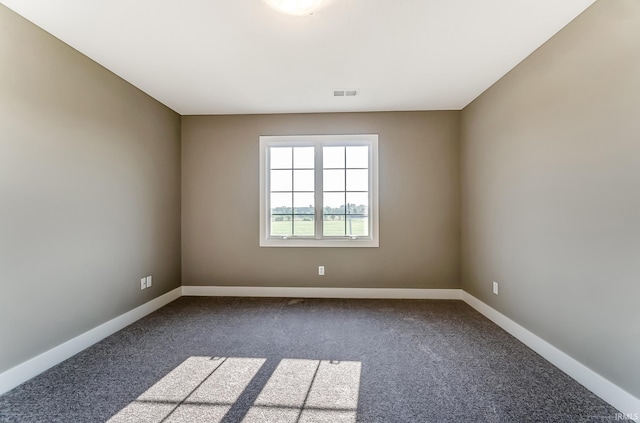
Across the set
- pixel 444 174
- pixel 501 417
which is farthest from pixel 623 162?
pixel 444 174

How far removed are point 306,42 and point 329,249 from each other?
2513 millimetres

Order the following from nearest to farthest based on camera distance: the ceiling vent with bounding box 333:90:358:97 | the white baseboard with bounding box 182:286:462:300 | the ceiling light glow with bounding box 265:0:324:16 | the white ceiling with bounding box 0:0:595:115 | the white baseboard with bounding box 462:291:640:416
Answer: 1. the white baseboard with bounding box 462:291:640:416
2. the ceiling light glow with bounding box 265:0:324:16
3. the white ceiling with bounding box 0:0:595:115
4. the ceiling vent with bounding box 333:90:358:97
5. the white baseboard with bounding box 182:286:462:300

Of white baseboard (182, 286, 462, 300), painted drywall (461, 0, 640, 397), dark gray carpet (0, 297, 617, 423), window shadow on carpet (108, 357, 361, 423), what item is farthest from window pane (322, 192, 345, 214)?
window shadow on carpet (108, 357, 361, 423)

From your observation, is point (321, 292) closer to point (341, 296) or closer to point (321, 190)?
point (341, 296)

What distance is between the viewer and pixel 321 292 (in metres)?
3.92

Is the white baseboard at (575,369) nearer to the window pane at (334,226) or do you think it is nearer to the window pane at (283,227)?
the window pane at (334,226)

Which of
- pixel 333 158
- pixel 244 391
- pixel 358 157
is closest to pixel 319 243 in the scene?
pixel 333 158

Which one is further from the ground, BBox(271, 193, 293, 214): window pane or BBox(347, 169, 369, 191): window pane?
BBox(347, 169, 369, 191): window pane

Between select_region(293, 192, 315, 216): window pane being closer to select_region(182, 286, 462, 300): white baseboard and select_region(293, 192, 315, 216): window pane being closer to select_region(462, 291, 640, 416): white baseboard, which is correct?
select_region(182, 286, 462, 300): white baseboard

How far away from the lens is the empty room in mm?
1812

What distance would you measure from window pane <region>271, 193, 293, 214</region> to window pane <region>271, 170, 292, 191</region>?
0.10 m

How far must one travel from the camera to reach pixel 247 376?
2076mm

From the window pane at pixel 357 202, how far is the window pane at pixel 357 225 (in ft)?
0.27

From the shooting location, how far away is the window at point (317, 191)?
396 centimetres
